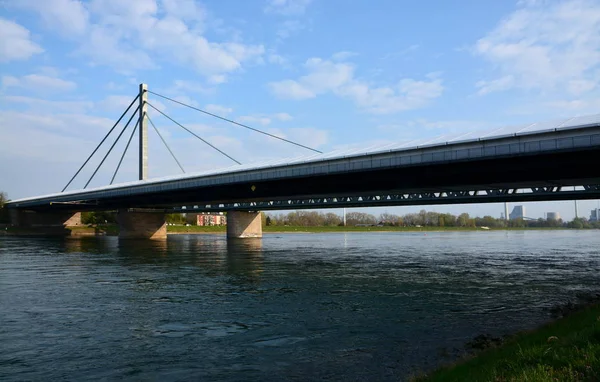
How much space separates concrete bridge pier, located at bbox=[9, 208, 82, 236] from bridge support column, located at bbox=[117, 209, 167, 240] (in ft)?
108

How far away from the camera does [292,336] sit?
40.7 ft

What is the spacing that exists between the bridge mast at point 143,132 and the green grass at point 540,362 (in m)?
68.9

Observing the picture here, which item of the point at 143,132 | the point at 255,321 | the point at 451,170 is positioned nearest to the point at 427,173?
the point at 451,170

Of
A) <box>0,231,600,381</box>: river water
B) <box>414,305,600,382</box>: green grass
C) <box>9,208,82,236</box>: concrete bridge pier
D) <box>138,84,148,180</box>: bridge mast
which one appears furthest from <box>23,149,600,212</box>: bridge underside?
<box>9,208,82,236</box>: concrete bridge pier

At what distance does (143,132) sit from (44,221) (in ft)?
174

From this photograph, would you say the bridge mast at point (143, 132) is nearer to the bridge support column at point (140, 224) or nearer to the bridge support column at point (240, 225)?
the bridge support column at point (140, 224)

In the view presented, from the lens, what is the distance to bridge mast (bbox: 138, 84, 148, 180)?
7281cm

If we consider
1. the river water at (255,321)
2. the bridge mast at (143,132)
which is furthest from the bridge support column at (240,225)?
the river water at (255,321)

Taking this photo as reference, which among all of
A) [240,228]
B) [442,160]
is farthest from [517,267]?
[240,228]

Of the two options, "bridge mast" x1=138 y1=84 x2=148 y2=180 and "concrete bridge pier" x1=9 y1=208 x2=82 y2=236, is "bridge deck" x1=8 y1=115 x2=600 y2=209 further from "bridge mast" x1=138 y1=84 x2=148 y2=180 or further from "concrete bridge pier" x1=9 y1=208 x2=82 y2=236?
"concrete bridge pier" x1=9 y1=208 x2=82 y2=236

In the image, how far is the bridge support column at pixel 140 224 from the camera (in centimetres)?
8712

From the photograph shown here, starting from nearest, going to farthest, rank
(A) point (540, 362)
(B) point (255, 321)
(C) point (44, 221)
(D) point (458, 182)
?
1. (A) point (540, 362)
2. (B) point (255, 321)
3. (D) point (458, 182)
4. (C) point (44, 221)

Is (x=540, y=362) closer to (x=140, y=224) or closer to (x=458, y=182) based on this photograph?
(x=458, y=182)

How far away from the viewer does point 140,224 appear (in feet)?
Answer: 292
